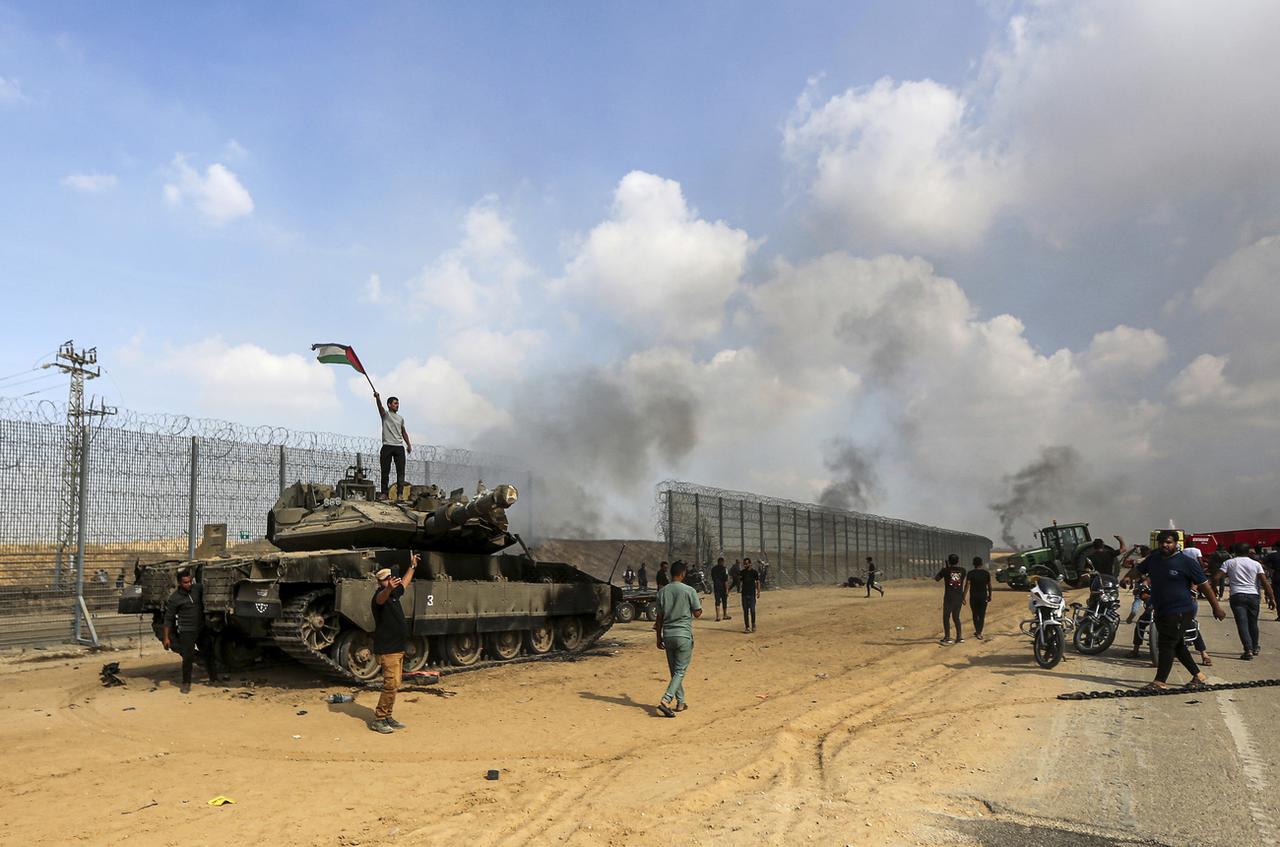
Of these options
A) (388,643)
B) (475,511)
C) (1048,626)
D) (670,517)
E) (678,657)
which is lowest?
(678,657)

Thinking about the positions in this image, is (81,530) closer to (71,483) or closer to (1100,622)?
(71,483)

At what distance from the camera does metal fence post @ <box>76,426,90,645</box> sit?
15.0 meters

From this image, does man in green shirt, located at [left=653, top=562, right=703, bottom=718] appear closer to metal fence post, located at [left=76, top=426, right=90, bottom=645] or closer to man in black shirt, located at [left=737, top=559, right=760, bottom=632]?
man in black shirt, located at [left=737, top=559, right=760, bottom=632]

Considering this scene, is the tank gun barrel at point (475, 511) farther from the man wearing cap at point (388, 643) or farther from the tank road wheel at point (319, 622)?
the man wearing cap at point (388, 643)

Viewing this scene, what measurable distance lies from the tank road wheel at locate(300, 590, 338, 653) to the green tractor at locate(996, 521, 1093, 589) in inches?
→ 1060

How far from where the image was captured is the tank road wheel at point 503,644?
45.9 feet

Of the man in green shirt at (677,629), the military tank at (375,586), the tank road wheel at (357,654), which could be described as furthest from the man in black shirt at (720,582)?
the man in green shirt at (677,629)

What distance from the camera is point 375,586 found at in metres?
11.6

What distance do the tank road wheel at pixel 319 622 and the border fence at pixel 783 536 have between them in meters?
21.8

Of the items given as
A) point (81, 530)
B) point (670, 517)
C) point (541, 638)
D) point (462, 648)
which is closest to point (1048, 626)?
point (541, 638)

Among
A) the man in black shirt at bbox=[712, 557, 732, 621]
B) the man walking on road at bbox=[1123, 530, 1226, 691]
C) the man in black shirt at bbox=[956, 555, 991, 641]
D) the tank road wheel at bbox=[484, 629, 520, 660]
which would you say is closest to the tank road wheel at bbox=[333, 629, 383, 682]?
the tank road wheel at bbox=[484, 629, 520, 660]

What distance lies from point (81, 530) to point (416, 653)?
709cm

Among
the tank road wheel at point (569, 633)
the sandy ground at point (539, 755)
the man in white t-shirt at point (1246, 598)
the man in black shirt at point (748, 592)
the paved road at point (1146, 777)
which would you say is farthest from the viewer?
the man in black shirt at point (748, 592)

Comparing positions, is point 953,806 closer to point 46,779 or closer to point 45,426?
point 46,779
